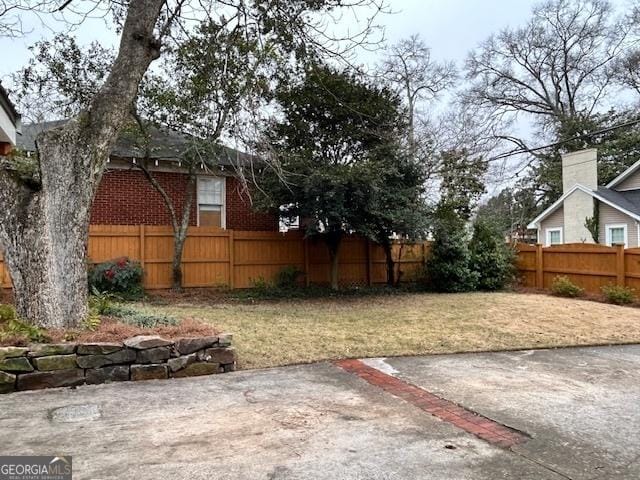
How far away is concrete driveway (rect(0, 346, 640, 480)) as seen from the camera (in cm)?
315

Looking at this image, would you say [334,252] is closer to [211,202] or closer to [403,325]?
[211,202]

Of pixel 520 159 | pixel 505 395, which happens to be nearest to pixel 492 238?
pixel 505 395

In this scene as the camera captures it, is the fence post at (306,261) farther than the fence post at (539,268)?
No

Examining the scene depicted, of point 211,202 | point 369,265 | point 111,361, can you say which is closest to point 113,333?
point 111,361

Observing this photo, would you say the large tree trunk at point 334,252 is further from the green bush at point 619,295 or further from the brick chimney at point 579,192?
the brick chimney at point 579,192

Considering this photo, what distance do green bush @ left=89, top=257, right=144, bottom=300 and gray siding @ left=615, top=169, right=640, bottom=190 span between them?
19047 millimetres

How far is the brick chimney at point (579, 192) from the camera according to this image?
19891 mm

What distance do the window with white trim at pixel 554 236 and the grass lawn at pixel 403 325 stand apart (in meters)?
10.7

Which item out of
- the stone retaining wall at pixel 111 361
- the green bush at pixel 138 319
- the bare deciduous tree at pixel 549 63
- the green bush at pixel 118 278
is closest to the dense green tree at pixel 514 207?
the bare deciduous tree at pixel 549 63

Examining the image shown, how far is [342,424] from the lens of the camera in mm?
3955

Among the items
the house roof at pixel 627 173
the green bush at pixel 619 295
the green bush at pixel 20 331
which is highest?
the house roof at pixel 627 173

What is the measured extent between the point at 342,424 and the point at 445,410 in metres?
1.02

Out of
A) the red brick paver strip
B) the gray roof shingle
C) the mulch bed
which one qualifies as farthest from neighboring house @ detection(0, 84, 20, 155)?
the gray roof shingle

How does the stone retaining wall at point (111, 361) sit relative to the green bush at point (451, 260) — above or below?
below
